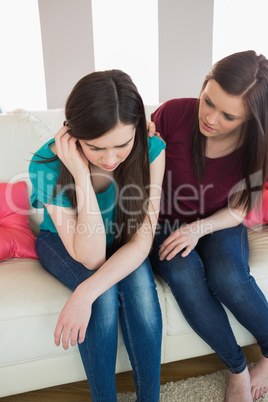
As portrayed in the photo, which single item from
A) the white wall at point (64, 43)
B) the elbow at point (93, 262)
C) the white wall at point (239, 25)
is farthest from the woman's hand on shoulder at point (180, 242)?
the white wall at point (239, 25)

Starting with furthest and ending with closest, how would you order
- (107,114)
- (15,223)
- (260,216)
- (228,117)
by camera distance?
(260,216), (15,223), (228,117), (107,114)

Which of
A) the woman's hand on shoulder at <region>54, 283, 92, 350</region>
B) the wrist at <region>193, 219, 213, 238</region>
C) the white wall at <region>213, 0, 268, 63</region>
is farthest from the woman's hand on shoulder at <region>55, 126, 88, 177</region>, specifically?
the white wall at <region>213, 0, 268, 63</region>

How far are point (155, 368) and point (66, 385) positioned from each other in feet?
1.47

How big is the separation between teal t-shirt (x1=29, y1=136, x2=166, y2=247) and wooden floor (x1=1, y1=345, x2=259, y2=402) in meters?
0.50

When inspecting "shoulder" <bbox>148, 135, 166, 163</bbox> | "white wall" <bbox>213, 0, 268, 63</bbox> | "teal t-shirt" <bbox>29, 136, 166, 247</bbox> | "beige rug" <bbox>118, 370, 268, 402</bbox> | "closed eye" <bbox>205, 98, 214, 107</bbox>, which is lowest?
"beige rug" <bbox>118, 370, 268, 402</bbox>

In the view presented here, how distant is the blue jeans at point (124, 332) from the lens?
35.4 inches

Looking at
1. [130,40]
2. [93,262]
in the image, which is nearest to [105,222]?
[93,262]

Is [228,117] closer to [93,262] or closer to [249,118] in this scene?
[249,118]

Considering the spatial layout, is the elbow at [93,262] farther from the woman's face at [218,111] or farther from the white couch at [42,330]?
the woman's face at [218,111]

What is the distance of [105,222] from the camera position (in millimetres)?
1125

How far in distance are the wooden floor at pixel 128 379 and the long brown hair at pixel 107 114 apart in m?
0.55

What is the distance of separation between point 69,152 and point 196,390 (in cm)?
87

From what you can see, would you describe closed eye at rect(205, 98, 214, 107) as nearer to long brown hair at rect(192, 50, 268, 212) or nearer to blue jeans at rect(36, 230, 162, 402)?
long brown hair at rect(192, 50, 268, 212)

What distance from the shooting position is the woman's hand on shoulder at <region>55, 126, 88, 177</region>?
93cm
